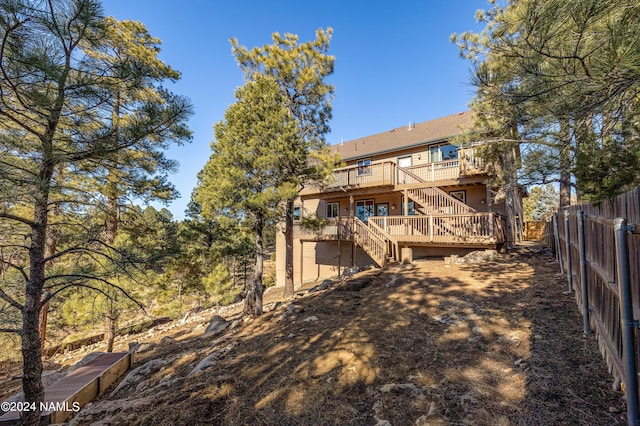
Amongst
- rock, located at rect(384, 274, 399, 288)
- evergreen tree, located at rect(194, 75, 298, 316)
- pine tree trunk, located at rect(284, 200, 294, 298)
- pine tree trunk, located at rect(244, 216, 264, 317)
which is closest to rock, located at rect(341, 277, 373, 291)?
rock, located at rect(384, 274, 399, 288)

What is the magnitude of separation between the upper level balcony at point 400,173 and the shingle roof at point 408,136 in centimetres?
198

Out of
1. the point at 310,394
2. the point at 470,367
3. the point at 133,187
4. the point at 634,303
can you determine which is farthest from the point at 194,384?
the point at 634,303

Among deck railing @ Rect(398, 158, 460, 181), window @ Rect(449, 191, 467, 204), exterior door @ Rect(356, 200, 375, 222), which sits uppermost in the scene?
deck railing @ Rect(398, 158, 460, 181)

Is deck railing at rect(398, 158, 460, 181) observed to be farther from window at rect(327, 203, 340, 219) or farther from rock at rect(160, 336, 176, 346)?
rock at rect(160, 336, 176, 346)

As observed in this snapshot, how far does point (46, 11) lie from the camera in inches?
142

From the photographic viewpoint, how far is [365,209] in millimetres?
16078

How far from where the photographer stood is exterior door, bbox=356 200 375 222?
624 inches

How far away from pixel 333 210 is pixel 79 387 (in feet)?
44.0

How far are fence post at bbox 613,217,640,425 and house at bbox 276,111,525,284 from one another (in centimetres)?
769

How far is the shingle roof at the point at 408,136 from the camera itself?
14.7m

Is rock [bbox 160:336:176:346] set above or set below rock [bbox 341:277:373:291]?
below

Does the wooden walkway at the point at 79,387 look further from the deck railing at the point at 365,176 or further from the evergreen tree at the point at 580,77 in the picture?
the deck railing at the point at 365,176

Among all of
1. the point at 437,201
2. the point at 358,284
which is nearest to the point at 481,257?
the point at 437,201

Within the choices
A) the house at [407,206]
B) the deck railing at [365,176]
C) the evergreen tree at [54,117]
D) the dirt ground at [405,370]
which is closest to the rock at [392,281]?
the dirt ground at [405,370]
